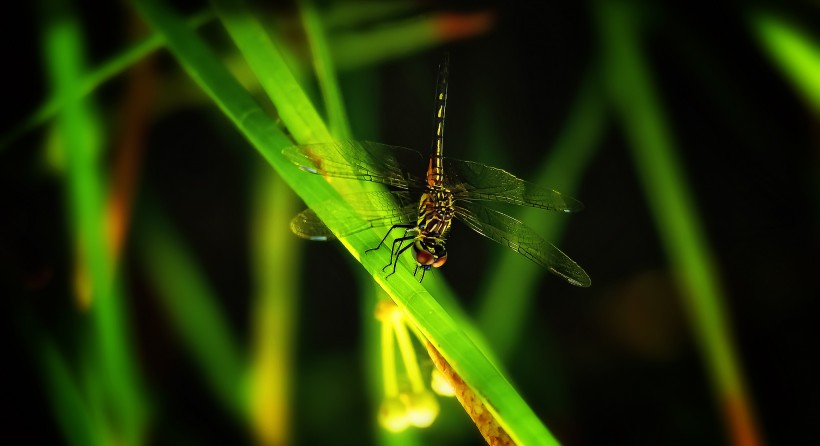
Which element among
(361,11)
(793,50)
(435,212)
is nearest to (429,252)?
(435,212)

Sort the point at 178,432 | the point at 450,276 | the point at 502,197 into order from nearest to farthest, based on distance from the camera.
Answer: the point at 502,197, the point at 178,432, the point at 450,276

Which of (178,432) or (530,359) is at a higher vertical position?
(178,432)

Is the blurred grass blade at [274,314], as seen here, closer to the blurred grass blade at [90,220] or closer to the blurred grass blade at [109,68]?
the blurred grass blade at [90,220]

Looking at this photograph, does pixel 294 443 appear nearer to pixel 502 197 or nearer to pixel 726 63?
pixel 502 197

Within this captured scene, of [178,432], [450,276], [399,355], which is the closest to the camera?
[399,355]

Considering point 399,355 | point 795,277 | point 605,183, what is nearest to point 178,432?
point 399,355

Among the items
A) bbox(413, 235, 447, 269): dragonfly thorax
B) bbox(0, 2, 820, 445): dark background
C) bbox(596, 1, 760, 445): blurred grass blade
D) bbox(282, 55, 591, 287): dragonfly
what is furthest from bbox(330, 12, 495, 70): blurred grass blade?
bbox(413, 235, 447, 269): dragonfly thorax
